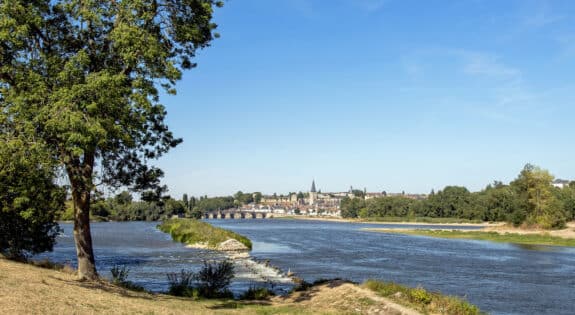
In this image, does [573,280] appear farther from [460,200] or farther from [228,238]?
[460,200]

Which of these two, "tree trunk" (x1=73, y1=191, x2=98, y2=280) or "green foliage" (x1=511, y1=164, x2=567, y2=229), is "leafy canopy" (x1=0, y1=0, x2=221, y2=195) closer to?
"tree trunk" (x1=73, y1=191, x2=98, y2=280)

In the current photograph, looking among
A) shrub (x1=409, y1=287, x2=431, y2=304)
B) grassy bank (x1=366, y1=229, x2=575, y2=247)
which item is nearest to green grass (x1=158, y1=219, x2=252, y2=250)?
shrub (x1=409, y1=287, x2=431, y2=304)

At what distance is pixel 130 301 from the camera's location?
19375 millimetres

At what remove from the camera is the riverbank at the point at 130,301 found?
635 inches

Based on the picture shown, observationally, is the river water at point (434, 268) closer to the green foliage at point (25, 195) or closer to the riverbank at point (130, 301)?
the green foliage at point (25, 195)

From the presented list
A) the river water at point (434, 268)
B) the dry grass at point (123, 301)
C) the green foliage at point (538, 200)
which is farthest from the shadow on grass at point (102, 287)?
the green foliage at point (538, 200)

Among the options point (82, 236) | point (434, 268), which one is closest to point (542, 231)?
point (434, 268)

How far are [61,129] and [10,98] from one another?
3.23 m

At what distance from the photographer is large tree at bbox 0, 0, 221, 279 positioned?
1858 centimetres

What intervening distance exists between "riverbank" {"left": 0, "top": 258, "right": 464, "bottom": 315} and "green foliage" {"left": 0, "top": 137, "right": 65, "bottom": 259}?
298 cm

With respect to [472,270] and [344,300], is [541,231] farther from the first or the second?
[344,300]

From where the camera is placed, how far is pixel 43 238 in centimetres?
3025

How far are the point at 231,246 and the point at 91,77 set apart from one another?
49.1 m

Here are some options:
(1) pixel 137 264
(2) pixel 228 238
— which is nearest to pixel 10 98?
(1) pixel 137 264
